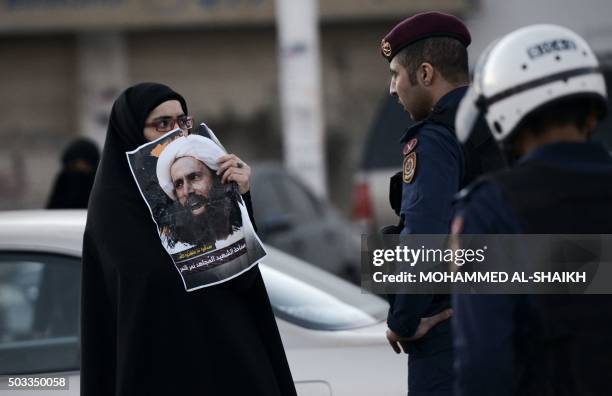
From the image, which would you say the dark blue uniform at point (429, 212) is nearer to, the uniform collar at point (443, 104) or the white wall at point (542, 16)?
the uniform collar at point (443, 104)

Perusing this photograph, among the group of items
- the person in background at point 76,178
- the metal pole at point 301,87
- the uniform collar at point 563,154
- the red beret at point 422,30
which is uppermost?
the metal pole at point 301,87

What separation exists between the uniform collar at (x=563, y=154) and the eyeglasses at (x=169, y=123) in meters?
1.32

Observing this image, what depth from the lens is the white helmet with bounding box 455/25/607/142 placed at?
2217 mm

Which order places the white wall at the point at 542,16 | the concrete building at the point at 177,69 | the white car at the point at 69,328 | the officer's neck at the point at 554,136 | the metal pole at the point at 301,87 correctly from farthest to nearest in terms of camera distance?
the white wall at the point at 542,16, the concrete building at the point at 177,69, the metal pole at the point at 301,87, the white car at the point at 69,328, the officer's neck at the point at 554,136

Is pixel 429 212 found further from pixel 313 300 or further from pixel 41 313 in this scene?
pixel 41 313

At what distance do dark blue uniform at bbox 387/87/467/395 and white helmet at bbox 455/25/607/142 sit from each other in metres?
0.62

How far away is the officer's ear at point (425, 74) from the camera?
123 inches

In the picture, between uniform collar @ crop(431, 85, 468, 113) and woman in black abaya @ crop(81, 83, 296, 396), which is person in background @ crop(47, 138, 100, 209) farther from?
uniform collar @ crop(431, 85, 468, 113)

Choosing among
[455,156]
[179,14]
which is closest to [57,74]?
[179,14]

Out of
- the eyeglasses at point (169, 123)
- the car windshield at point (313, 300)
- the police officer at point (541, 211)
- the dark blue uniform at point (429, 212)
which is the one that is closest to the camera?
the police officer at point (541, 211)

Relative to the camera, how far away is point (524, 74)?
88.1 inches

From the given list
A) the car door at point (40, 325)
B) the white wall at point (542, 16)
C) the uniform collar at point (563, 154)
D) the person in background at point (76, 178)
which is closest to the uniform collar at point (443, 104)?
the uniform collar at point (563, 154)

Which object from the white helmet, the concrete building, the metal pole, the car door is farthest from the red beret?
the concrete building

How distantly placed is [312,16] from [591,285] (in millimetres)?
10166
